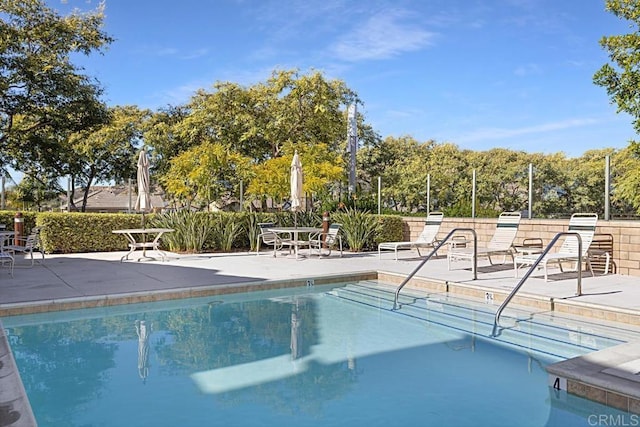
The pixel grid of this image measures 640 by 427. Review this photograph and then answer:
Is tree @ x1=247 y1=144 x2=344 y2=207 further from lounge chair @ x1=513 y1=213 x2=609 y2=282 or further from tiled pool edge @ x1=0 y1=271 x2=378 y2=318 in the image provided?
lounge chair @ x1=513 y1=213 x2=609 y2=282

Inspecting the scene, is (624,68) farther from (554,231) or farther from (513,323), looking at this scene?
(513,323)

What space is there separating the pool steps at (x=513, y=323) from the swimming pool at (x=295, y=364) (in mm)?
26

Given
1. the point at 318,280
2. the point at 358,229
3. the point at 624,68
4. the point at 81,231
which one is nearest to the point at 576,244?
the point at 318,280

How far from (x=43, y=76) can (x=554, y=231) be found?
51.8ft

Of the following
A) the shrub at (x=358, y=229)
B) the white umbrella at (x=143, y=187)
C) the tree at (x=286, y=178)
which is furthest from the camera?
the tree at (x=286, y=178)

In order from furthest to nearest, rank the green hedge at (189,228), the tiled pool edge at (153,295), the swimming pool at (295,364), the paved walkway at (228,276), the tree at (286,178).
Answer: the tree at (286,178) < the green hedge at (189,228) < the paved walkway at (228,276) < the tiled pool edge at (153,295) < the swimming pool at (295,364)

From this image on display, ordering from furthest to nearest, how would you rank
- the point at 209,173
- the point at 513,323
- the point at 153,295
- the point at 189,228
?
1. the point at 209,173
2. the point at 189,228
3. the point at 153,295
4. the point at 513,323

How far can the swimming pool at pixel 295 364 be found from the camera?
3625 mm

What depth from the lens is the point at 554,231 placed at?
33.2ft

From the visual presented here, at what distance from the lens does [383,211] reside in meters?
15.7

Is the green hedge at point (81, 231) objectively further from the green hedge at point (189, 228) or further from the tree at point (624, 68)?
the tree at point (624, 68)

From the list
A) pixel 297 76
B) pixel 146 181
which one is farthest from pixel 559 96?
pixel 146 181

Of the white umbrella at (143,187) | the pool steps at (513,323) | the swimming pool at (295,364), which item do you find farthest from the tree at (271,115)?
the swimming pool at (295,364)

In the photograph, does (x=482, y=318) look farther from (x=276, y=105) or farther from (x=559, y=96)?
(x=559, y=96)
